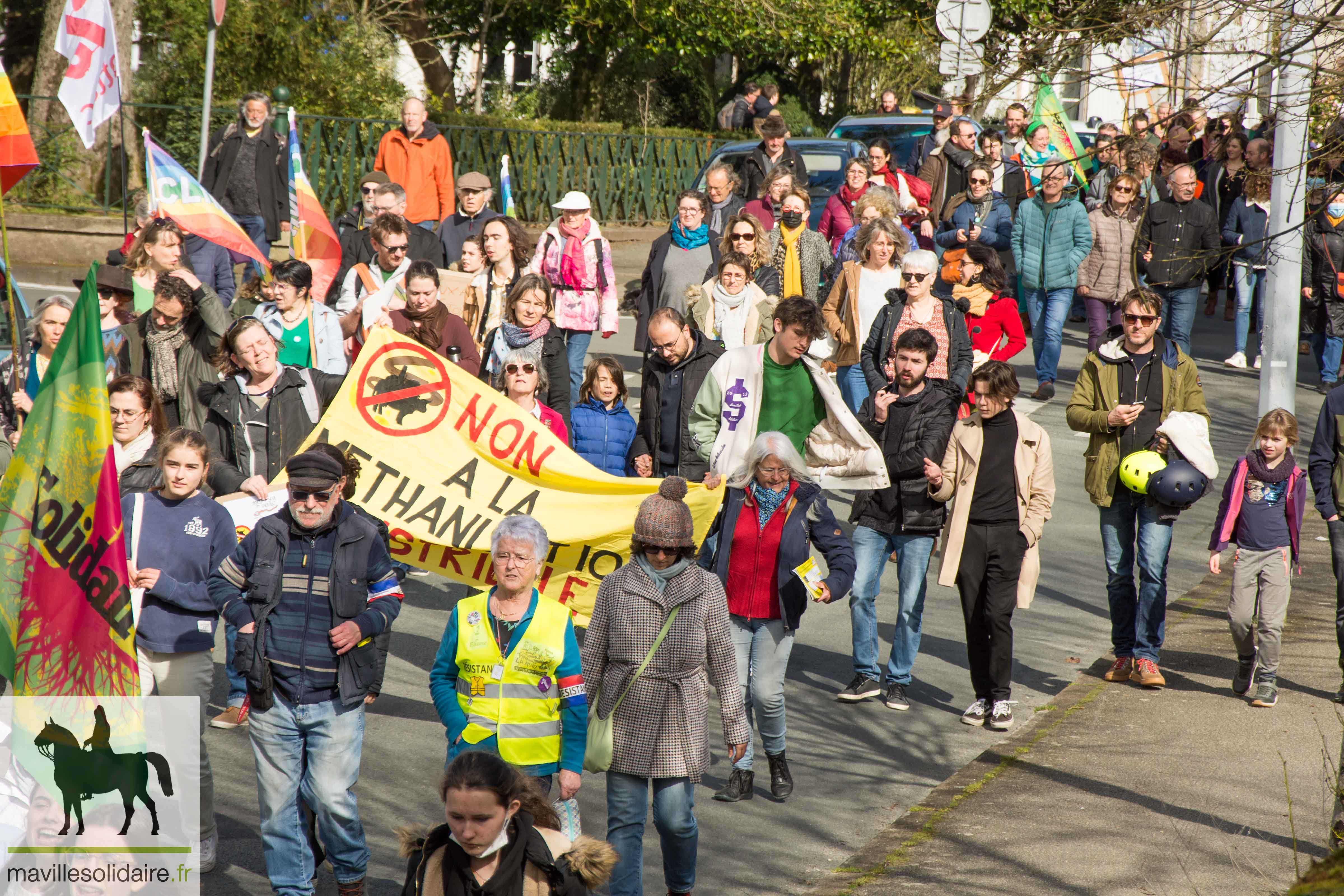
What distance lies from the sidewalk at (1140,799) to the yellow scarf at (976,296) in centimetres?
320

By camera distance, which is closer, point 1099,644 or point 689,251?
point 1099,644

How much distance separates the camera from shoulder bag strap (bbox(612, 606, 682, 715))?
231 inches

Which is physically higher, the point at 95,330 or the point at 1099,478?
the point at 95,330

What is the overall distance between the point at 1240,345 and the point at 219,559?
45.2 ft

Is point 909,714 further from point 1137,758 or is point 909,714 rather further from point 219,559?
point 219,559

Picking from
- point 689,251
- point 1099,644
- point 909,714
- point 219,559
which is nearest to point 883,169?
point 689,251

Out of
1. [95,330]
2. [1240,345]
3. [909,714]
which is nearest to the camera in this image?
[95,330]

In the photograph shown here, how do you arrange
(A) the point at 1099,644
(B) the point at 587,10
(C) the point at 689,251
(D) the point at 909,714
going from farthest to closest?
(B) the point at 587,10 < (C) the point at 689,251 < (A) the point at 1099,644 < (D) the point at 909,714

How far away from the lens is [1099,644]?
9.75 meters

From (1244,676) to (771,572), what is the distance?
3391 mm

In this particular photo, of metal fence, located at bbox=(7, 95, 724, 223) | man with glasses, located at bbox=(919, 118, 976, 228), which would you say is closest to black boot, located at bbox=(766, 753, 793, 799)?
man with glasses, located at bbox=(919, 118, 976, 228)

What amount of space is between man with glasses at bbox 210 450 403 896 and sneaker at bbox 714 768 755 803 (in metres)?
2.01

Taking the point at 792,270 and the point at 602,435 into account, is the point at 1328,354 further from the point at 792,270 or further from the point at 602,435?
the point at 602,435

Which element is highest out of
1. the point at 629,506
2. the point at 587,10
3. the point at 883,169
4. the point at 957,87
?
the point at 587,10
